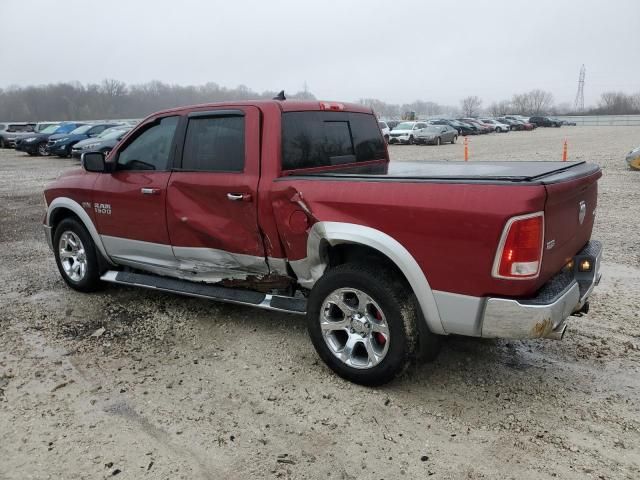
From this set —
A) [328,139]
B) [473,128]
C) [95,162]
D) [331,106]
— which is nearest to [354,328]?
[328,139]

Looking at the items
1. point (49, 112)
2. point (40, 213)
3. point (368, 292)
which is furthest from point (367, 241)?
point (49, 112)

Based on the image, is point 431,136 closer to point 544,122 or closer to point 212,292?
point 212,292

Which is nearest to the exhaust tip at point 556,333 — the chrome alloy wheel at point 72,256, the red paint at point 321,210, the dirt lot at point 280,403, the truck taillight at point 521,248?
the red paint at point 321,210

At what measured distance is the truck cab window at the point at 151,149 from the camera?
15.3ft

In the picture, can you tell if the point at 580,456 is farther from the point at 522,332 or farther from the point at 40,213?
the point at 40,213

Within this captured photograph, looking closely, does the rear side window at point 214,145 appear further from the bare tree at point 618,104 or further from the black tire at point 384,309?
the bare tree at point 618,104

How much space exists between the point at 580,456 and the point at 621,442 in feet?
0.98

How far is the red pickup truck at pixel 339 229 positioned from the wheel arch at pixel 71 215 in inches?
0.9

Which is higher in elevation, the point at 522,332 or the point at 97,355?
the point at 522,332

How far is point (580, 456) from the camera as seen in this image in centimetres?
288

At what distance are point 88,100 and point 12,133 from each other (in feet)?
262

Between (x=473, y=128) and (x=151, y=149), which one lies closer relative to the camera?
(x=151, y=149)

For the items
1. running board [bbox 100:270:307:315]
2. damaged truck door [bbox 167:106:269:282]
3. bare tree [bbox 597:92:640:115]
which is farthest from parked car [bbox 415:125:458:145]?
bare tree [bbox 597:92:640:115]

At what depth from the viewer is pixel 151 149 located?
4.81 metres
